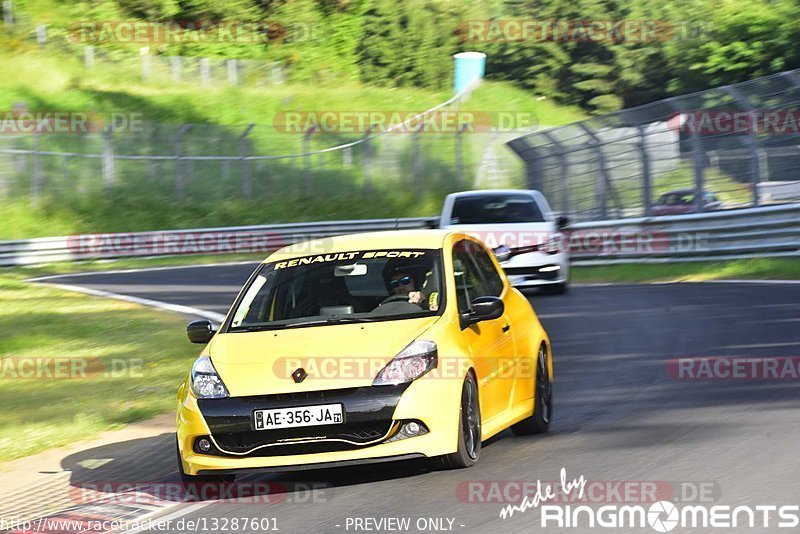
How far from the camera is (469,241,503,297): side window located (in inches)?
362

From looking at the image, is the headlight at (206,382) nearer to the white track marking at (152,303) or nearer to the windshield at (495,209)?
the white track marking at (152,303)

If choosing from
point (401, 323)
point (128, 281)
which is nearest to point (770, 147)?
point (128, 281)

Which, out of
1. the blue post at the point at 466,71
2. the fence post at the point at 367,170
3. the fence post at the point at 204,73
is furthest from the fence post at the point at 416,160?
the blue post at the point at 466,71

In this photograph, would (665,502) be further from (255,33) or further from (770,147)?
(255,33)

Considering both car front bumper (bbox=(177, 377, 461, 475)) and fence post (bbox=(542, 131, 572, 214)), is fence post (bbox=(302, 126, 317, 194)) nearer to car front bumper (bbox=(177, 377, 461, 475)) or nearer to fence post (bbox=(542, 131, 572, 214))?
fence post (bbox=(542, 131, 572, 214))

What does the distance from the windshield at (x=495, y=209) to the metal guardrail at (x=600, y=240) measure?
2.41ft

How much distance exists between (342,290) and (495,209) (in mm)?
11815

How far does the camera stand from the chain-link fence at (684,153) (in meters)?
23.0

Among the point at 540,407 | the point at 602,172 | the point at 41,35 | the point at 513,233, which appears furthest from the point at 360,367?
the point at 41,35

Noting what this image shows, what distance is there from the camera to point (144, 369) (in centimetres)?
1394

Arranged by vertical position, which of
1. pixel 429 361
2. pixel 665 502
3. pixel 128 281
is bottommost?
pixel 128 281

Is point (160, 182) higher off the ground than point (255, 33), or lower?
lower

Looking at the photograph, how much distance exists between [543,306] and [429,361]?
10.8 m

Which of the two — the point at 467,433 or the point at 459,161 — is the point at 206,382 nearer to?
the point at 467,433
